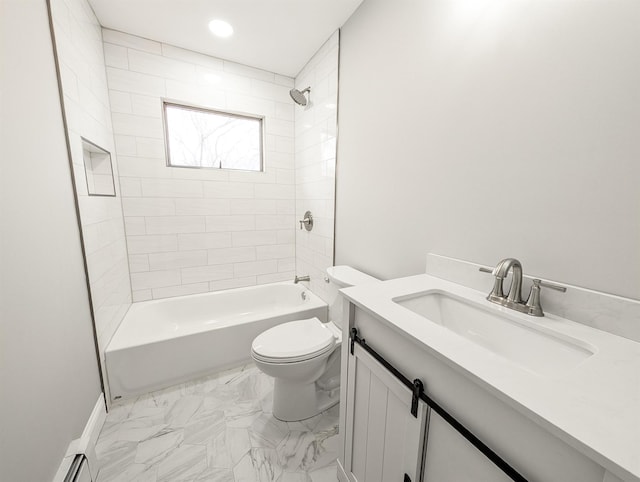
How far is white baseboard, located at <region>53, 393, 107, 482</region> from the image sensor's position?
101 centimetres

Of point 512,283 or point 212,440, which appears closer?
point 512,283

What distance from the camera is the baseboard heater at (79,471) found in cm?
95

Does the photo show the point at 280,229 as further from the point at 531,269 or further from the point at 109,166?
the point at 531,269

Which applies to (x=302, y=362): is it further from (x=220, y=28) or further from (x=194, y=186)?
(x=220, y=28)

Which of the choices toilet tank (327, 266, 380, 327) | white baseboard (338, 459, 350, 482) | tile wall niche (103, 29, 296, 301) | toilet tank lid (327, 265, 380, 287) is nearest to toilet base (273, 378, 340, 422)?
white baseboard (338, 459, 350, 482)

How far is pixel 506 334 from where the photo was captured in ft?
2.66

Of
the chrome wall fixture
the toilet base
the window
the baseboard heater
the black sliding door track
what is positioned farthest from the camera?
the chrome wall fixture

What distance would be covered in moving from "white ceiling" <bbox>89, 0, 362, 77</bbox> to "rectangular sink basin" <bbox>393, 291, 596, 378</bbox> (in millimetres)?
1838

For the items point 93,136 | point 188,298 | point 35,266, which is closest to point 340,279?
point 35,266

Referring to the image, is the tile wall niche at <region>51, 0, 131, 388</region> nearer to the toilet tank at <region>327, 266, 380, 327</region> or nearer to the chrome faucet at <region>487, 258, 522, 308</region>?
the toilet tank at <region>327, 266, 380, 327</region>

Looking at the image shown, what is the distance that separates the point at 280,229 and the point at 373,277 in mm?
1358

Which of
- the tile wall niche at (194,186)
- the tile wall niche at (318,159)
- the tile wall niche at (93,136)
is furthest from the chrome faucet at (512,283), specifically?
the tile wall niche at (194,186)

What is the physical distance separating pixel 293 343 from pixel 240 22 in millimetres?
2182

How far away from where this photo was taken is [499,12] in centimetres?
89
